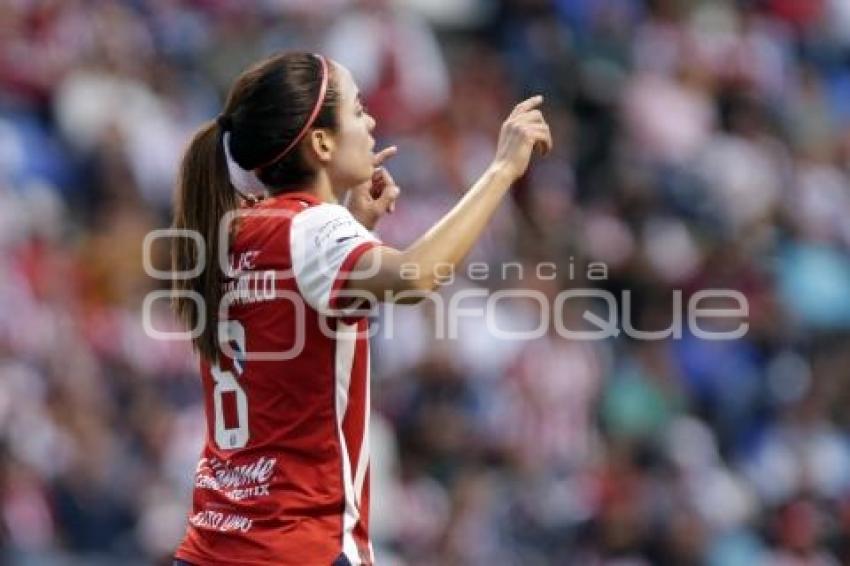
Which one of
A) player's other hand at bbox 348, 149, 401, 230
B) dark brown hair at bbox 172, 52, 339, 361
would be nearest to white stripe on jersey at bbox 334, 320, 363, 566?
dark brown hair at bbox 172, 52, 339, 361

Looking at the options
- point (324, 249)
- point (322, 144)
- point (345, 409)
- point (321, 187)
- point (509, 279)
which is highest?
point (322, 144)

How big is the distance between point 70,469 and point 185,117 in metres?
2.62

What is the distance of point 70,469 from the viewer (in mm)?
8742

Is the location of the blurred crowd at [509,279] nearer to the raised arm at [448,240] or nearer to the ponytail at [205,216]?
the ponytail at [205,216]

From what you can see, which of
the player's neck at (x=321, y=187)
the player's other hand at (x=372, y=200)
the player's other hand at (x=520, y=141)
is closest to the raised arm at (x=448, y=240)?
the player's other hand at (x=520, y=141)

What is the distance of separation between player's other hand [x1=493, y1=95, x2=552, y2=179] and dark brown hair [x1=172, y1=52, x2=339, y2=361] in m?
0.42

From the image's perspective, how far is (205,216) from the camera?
4609mm

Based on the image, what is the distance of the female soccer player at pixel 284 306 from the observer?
14.5 feet

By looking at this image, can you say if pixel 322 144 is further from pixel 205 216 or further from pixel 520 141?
pixel 520 141

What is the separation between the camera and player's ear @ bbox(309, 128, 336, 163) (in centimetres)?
454

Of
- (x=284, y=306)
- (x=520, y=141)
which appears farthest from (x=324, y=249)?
(x=520, y=141)

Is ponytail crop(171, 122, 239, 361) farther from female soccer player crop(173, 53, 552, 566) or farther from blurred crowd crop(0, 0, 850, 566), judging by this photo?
blurred crowd crop(0, 0, 850, 566)

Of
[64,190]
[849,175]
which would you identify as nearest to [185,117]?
[64,190]

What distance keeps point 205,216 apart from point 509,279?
19.2 ft
